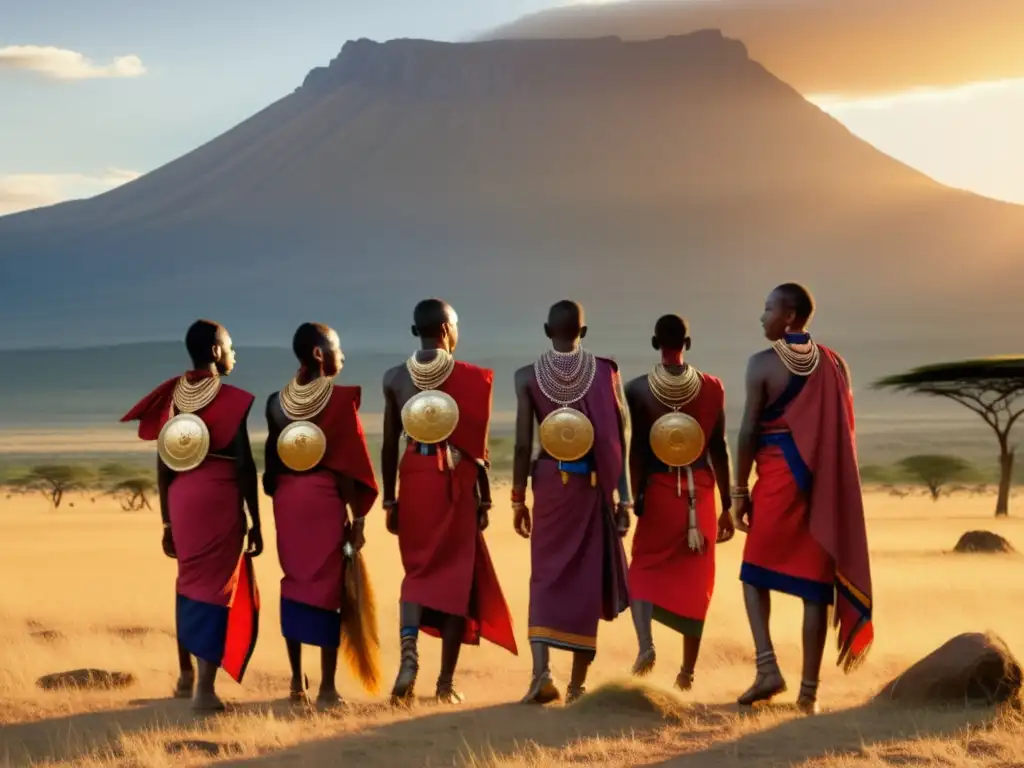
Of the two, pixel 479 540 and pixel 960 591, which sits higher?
pixel 479 540

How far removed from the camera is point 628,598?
9375 mm

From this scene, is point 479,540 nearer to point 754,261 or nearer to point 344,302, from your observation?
point 344,302

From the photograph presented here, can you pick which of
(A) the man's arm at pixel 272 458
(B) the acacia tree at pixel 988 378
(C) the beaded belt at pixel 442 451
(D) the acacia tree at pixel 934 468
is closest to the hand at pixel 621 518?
(C) the beaded belt at pixel 442 451

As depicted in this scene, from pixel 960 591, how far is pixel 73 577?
9.76 metres

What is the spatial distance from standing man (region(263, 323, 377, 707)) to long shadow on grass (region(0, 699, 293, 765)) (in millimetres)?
426

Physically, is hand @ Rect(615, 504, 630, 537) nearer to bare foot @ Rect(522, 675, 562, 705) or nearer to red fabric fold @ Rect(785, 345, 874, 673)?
bare foot @ Rect(522, 675, 562, 705)

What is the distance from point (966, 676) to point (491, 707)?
100 inches

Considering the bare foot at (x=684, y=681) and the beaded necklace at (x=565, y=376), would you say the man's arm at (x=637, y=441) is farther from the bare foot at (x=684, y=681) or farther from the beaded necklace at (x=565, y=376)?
the bare foot at (x=684, y=681)

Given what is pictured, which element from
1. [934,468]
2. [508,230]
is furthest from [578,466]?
[508,230]

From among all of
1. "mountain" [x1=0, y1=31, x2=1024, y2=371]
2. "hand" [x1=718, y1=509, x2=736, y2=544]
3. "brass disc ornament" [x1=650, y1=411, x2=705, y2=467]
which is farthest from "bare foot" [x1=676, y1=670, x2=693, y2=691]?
"mountain" [x1=0, y1=31, x2=1024, y2=371]

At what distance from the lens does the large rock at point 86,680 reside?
33.1 ft

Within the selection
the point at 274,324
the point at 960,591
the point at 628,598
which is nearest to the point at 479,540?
the point at 628,598

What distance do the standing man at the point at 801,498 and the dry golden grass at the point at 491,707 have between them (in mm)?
472

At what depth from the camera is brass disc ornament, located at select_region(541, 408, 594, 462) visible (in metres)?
9.03
